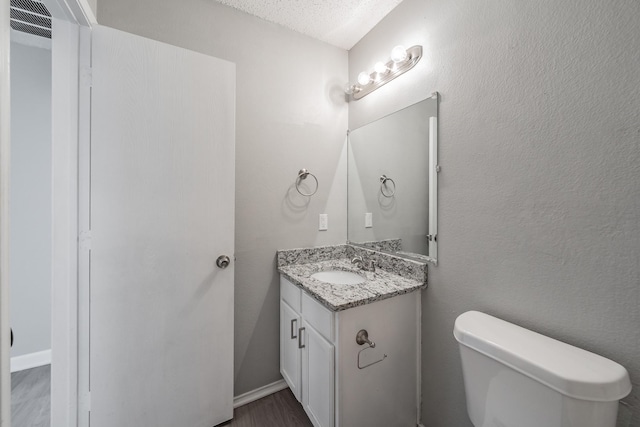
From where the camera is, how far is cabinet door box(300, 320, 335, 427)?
3.70ft

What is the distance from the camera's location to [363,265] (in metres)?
1.69

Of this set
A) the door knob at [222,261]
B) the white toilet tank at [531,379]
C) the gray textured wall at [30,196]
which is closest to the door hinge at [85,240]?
the door knob at [222,261]

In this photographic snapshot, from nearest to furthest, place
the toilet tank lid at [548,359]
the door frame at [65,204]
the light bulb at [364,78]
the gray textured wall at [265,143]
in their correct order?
the toilet tank lid at [548,359], the door frame at [65,204], the gray textured wall at [265,143], the light bulb at [364,78]

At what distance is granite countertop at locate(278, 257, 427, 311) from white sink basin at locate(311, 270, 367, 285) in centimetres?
3

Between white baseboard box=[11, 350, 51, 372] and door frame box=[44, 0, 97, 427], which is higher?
door frame box=[44, 0, 97, 427]

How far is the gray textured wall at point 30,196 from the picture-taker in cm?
180

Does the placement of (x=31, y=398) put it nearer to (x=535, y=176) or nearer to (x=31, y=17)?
(x=31, y=17)

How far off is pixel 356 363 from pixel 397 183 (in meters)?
1.04

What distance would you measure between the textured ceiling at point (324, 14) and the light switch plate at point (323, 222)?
1.31m

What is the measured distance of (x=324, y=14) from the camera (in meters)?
1.56

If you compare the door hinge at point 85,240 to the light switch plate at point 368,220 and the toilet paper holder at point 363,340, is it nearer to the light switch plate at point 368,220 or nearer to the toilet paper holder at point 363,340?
the toilet paper holder at point 363,340

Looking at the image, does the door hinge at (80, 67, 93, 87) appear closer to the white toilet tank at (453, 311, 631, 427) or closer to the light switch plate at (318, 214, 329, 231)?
the light switch plate at (318, 214, 329, 231)

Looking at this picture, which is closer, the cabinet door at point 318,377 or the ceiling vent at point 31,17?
the cabinet door at point 318,377

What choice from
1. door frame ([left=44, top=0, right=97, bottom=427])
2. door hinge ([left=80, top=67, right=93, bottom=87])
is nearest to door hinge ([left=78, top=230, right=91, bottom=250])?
door frame ([left=44, top=0, right=97, bottom=427])
